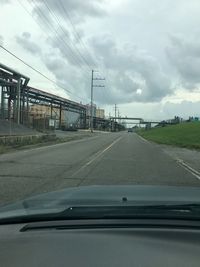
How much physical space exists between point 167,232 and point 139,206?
0.61 meters

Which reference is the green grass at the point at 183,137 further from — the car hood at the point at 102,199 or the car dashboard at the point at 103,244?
the car dashboard at the point at 103,244

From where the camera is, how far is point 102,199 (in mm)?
4117

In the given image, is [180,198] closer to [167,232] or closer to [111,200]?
[111,200]

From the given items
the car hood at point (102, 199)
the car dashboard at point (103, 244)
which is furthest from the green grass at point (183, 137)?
the car dashboard at point (103, 244)

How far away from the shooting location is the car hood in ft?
12.5

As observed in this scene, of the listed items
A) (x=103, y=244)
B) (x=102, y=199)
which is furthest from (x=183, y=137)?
(x=103, y=244)

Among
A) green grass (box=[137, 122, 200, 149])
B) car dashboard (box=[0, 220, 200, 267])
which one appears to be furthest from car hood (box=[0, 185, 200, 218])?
green grass (box=[137, 122, 200, 149])

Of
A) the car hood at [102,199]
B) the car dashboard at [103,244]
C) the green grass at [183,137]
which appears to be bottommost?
the green grass at [183,137]

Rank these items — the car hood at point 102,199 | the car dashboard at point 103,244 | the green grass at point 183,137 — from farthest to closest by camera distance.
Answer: the green grass at point 183,137
the car hood at point 102,199
the car dashboard at point 103,244

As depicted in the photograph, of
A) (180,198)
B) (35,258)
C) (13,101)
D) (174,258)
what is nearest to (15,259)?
(35,258)

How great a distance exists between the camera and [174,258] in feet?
9.23

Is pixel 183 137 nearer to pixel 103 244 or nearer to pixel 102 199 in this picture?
pixel 102 199

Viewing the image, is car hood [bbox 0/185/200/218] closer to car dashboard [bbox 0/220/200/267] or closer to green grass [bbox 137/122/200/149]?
car dashboard [bbox 0/220/200/267]

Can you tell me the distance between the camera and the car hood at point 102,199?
3822mm
